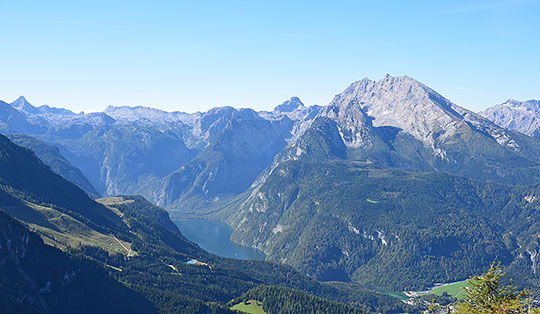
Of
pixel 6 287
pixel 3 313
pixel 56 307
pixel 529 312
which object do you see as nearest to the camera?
pixel 529 312

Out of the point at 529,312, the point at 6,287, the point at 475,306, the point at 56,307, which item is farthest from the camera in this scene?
the point at 56,307

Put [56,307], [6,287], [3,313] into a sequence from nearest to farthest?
1. [3,313]
2. [6,287]
3. [56,307]

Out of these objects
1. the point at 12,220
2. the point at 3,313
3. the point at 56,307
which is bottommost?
the point at 56,307

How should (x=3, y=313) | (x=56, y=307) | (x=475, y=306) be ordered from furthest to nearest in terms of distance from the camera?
(x=56, y=307), (x=3, y=313), (x=475, y=306)

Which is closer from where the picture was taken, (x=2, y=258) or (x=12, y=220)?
(x=2, y=258)

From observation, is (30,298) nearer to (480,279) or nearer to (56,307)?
(56,307)

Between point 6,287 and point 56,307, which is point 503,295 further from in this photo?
point 56,307

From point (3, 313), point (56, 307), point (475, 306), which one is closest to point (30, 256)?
point (56, 307)

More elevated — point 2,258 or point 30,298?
point 2,258

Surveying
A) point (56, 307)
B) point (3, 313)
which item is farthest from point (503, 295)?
point (56, 307)
